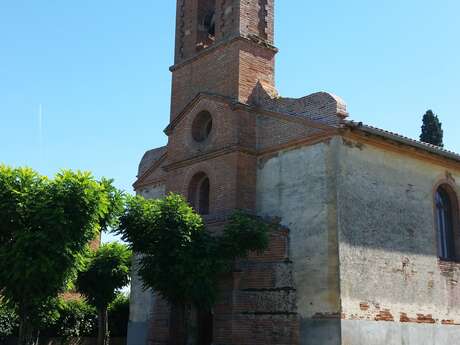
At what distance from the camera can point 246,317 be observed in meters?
14.2

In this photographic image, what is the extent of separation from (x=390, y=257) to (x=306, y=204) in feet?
7.97

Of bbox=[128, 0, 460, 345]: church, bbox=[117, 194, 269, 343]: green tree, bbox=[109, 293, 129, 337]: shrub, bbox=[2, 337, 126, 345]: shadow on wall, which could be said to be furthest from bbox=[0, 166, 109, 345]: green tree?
bbox=[109, 293, 129, 337]: shrub

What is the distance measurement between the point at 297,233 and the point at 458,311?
5307 mm

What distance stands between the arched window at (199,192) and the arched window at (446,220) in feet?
21.1

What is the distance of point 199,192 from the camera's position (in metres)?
17.1

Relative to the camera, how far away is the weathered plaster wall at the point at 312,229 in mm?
13117

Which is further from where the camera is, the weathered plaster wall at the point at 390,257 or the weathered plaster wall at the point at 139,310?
the weathered plaster wall at the point at 139,310

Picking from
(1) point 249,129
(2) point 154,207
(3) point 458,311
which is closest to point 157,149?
(1) point 249,129

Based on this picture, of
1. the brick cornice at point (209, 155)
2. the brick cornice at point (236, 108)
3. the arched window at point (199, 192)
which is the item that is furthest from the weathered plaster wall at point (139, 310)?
the brick cornice at point (236, 108)

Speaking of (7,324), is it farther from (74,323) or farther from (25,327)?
(25,327)

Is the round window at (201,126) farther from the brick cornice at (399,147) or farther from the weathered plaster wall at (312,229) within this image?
the brick cornice at (399,147)

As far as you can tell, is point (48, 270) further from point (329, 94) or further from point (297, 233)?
point (329, 94)

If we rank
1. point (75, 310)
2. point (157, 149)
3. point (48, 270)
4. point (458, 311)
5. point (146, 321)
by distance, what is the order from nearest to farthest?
point (48, 270) → point (458, 311) → point (146, 321) → point (157, 149) → point (75, 310)

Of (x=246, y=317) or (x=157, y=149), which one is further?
(x=157, y=149)
